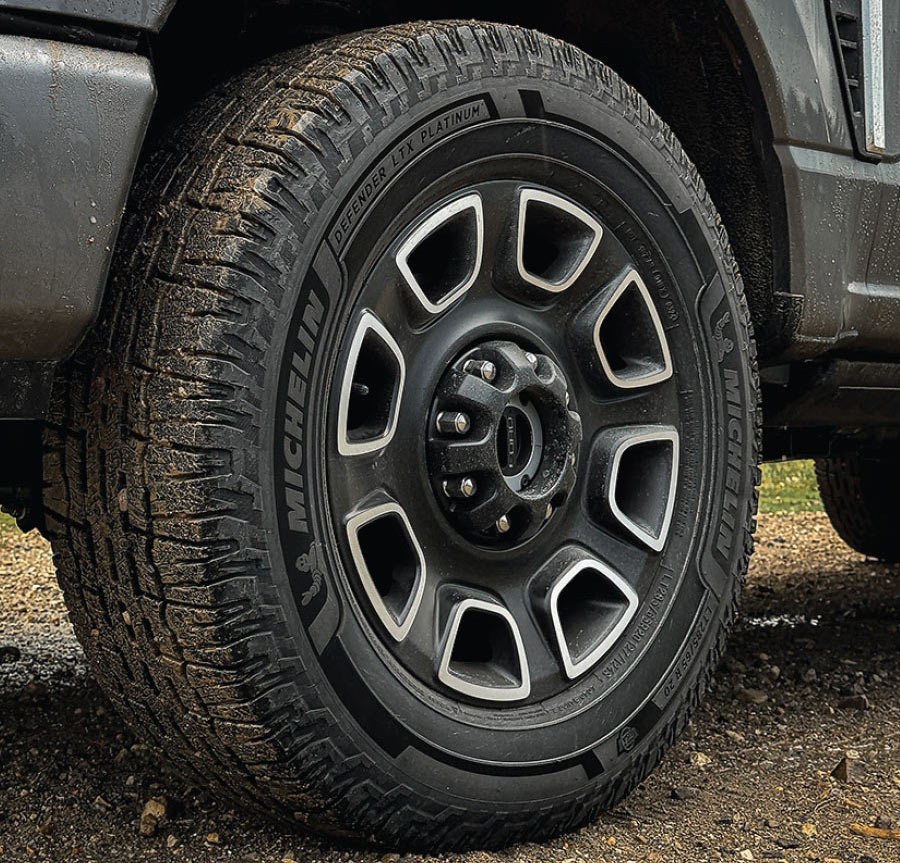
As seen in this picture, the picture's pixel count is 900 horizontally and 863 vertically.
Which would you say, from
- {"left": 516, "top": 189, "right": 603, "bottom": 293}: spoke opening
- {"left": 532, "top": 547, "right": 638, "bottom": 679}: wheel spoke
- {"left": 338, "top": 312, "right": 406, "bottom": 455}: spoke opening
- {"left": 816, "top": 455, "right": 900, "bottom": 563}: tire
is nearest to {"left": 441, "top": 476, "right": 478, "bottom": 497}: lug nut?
{"left": 338, "top": 312, "right": 406, "bottom": 455}: spoke opening

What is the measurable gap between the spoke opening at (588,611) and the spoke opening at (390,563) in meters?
0.26

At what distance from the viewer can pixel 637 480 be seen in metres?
2.07

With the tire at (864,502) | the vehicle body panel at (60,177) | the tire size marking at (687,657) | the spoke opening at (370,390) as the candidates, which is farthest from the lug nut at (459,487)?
the tire at (864,502)

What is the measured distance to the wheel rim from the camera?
1678 mm

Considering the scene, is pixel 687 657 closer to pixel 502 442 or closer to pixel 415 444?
pixel 502 442

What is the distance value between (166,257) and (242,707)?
58cm

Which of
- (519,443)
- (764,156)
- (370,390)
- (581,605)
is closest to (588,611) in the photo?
(581,605)

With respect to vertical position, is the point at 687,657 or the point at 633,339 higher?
the point at 633,339

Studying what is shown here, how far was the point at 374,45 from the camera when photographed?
166cm

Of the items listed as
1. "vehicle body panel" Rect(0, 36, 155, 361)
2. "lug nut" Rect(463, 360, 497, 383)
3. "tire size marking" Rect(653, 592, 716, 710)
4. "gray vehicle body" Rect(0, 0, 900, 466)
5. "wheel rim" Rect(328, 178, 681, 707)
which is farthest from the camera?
"gray vehicle body" Rect(0, 0, 900, 466)

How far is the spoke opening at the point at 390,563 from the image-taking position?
161 centimetres

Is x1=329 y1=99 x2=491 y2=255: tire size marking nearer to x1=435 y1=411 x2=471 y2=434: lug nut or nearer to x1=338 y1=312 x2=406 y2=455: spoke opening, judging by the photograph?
x1=338 y1=312 x2=406 y2=455: spoke opening

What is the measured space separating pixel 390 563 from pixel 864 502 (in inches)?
131

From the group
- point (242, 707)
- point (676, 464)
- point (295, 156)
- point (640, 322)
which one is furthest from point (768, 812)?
point (295, 156)
